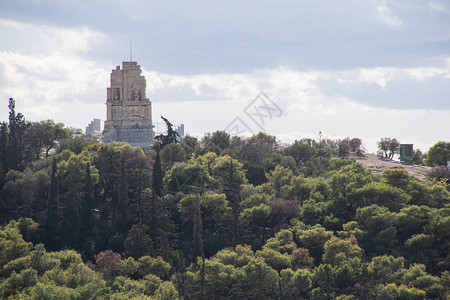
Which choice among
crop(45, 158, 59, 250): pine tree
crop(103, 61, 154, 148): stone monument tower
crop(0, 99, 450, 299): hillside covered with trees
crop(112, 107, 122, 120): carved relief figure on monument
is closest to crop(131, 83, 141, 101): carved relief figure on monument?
crop(103, 61, 154, 148): stone monument tower

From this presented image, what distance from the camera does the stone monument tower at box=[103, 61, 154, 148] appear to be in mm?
85125

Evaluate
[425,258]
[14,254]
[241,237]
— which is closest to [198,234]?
[241,237]

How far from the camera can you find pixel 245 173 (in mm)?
76062

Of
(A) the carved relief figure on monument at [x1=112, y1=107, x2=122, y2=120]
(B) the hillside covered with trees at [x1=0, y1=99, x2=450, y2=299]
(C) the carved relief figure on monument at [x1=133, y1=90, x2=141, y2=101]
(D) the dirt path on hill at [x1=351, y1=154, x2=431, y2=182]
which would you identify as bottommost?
(B) the hillside covered with trees at [x1=0, y1=99, x2=450, y2=299]

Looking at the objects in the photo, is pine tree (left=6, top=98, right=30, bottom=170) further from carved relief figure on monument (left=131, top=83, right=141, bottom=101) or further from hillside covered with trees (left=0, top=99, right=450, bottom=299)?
carved relief figure on monument (left=131, top=83, right=141, bottom=101)

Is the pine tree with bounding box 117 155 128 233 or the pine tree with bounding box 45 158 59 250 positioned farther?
the pine tree with bounding box 117 155 128 233

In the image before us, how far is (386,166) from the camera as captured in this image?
8925 cm

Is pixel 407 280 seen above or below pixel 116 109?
below

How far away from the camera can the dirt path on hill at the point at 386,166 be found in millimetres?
83562

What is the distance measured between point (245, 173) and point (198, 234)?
19055 millimetres

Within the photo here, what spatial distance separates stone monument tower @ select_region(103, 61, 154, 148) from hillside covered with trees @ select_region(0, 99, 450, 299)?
234 inches

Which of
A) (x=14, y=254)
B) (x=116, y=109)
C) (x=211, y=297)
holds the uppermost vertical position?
(x=116, y=109)

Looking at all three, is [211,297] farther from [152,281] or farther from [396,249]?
[396,249]

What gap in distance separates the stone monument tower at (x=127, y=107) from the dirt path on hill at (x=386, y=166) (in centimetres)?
2800
